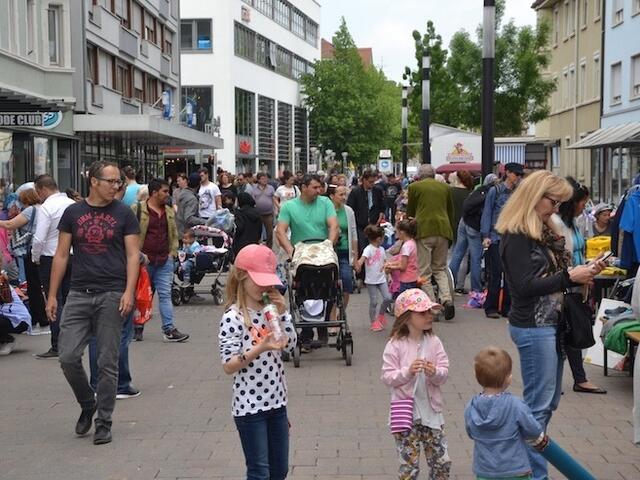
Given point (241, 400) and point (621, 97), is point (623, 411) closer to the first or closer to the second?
point (241, 400)

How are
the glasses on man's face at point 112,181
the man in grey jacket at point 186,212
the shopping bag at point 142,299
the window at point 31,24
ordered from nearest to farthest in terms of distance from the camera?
1. the glasses on man's face at point 112,181
2. the shopping bag at point 142,299
3. the man in grey jacket at point 186,212
4. the window at point 31,24

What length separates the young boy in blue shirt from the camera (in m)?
4.55

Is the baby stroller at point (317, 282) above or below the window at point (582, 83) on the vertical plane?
below

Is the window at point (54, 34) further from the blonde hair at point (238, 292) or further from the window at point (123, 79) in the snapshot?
the blonde hair at point (238, 292)

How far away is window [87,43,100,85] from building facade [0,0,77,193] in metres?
1.91

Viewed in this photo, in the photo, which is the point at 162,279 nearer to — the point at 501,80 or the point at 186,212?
the point at 186,212

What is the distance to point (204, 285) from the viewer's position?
55.3ft

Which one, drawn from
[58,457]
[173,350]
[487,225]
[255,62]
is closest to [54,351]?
[173,350]

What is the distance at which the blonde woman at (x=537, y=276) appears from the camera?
5289 mm

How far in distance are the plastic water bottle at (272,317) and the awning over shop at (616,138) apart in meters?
27.3

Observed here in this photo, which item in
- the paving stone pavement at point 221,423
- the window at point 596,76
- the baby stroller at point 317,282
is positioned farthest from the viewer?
the window at point 596,76

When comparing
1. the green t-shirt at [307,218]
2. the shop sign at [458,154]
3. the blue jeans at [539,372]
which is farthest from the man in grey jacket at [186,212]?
the shop sign at [458,154]

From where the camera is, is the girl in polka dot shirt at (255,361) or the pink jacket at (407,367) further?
the pink jacket at (407,367)

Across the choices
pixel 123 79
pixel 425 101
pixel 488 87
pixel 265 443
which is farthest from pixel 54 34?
pixel 265 443
